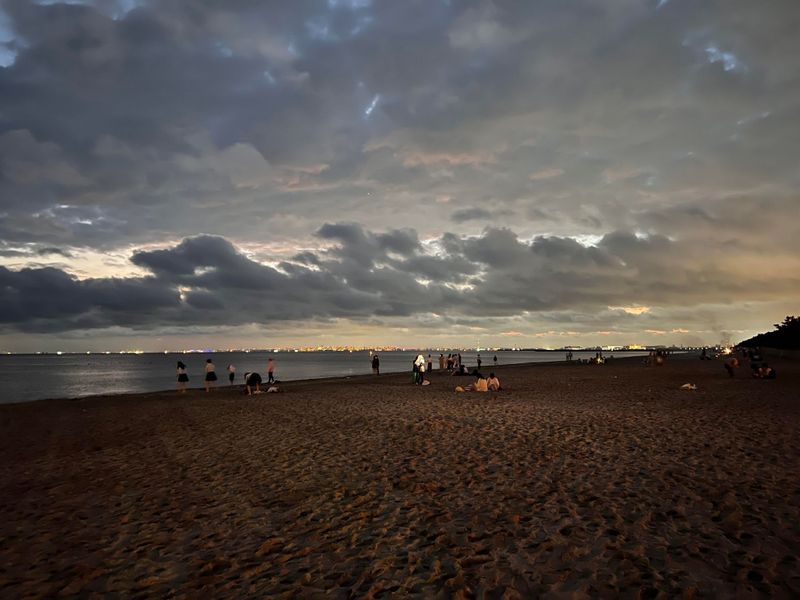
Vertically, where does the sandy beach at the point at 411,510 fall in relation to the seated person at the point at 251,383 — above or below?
below

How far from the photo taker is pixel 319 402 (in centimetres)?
2389


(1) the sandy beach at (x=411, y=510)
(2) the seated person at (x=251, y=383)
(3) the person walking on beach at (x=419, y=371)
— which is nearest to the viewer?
(1) the sandy beach at (x=411, y=510)

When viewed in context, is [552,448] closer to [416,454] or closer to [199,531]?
[416,454]

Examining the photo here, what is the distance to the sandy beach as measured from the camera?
17.8ft

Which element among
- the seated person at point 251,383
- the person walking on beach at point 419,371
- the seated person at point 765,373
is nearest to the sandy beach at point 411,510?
the seated person at point 251,383

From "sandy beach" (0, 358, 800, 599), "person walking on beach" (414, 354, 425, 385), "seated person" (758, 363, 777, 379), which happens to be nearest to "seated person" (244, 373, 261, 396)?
"person walking on beach" (414, 354, 425, 385)

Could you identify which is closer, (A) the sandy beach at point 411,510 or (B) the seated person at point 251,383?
(A) the sandy beach at point 411,510

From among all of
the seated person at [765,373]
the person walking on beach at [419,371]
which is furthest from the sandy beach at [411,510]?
the seated person at [765,373]

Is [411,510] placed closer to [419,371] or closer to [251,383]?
[251,383]

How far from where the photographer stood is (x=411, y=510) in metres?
7.73

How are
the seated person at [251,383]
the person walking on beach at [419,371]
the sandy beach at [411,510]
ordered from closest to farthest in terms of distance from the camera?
1. the sandy beach at [411,510]
2. the seated person at [251,383]
3. the person walking on beach at [419,371]

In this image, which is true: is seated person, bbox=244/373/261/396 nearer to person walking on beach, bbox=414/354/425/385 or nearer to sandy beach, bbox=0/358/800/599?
person walking on beach, bbox=414/354/425/385

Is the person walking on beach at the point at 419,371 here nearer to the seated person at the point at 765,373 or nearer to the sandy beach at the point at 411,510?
the sandy beach at the point at 411,510

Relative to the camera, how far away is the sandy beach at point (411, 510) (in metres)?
5.42
